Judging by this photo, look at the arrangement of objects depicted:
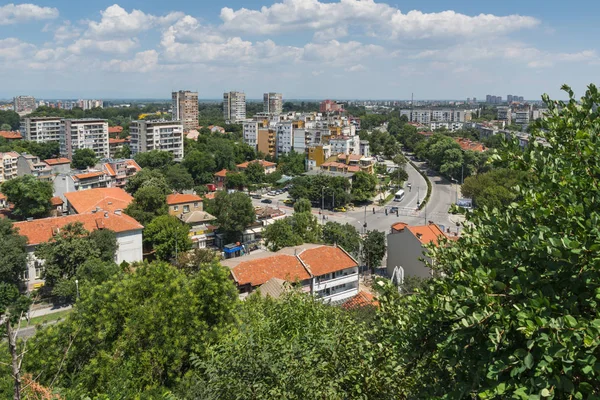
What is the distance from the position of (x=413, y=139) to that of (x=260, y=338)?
59598 millimetres

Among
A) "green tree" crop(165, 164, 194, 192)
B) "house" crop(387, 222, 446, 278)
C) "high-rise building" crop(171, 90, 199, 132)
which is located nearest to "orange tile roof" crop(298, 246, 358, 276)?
"house" crop(387, 222, 446, 278)

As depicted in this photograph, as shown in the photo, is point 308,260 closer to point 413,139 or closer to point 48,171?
point 48,171

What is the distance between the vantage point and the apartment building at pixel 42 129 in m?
49.1

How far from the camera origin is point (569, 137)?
372 cm

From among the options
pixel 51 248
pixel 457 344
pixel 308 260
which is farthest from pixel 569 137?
pixel 51 248

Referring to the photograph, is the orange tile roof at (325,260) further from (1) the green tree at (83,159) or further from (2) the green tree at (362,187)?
(1) the green tree at (83,159)

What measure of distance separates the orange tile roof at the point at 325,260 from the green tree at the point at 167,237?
6259 millimetres

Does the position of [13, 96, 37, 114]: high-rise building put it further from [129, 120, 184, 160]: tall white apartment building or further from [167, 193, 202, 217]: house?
[167, 193, 202, 217]: house

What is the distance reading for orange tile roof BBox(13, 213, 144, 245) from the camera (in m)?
17.9

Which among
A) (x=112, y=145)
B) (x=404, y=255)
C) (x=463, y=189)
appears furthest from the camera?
(x=112, y=145)

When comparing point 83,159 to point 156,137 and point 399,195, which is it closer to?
point 156,137

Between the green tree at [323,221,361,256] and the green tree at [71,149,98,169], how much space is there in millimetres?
27795

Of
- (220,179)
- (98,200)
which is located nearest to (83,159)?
(220,179)

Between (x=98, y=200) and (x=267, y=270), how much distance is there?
505 inches
